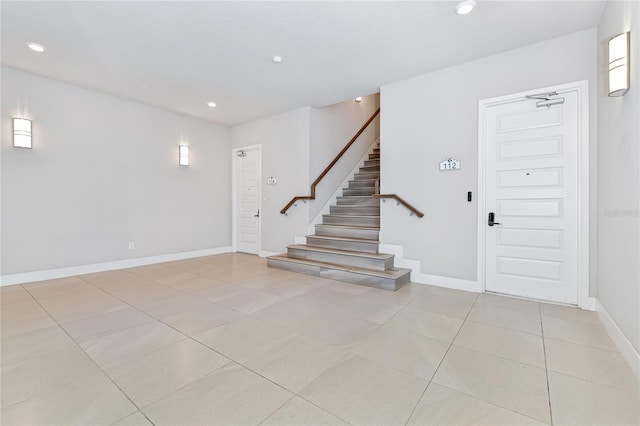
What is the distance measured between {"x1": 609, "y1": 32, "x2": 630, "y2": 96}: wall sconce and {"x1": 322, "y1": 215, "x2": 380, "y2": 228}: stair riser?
134 inches

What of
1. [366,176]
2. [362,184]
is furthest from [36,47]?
[366,176]

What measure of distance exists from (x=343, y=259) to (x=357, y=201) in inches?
69.6

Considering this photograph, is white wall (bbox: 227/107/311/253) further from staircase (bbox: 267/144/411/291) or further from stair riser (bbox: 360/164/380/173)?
stair riser (bbox: 360/164/380/173)

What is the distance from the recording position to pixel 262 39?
3305 millimetres

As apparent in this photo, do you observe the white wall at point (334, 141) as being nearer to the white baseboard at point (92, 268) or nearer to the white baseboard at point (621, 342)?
the white baseboard at point (92, 268)

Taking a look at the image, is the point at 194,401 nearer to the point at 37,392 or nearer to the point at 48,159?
the point at 37,392

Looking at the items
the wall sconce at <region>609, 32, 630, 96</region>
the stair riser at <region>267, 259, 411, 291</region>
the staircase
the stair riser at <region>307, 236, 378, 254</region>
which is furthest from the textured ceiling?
the stair riser at <region>267, 259, 411, 291</region>

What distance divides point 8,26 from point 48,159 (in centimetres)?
199

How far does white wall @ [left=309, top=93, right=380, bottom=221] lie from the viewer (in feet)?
18.9

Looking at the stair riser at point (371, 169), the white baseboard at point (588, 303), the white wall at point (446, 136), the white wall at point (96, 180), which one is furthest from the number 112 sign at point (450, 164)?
the white wall at point (96, 180)

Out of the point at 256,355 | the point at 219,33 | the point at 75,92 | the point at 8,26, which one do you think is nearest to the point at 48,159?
the point at 75,92

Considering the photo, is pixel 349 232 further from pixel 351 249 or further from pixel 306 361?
pixel 306 361

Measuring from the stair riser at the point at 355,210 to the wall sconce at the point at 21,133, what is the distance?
4976 mm

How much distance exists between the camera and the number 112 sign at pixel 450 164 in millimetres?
3912
